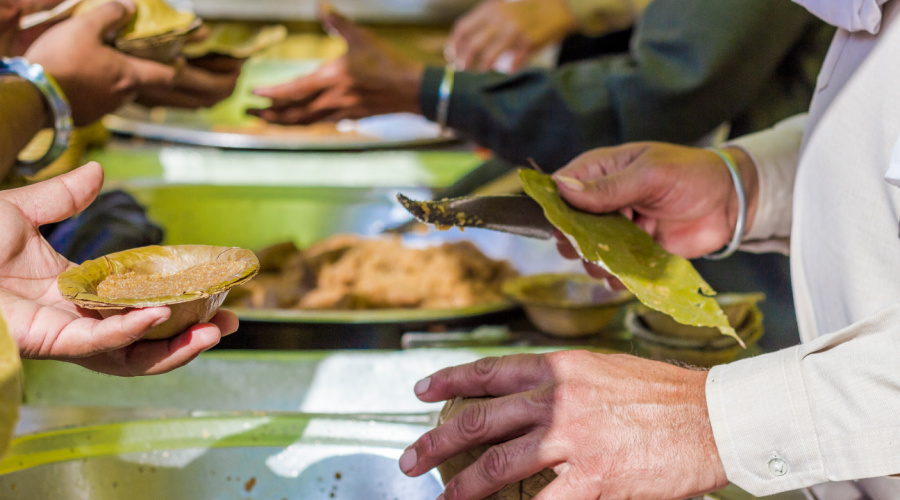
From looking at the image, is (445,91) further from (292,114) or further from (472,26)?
(472,26)

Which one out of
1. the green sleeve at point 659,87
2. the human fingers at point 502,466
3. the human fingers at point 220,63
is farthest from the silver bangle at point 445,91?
the human fingers at point 502,466

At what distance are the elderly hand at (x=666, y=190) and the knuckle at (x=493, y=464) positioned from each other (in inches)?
20.1

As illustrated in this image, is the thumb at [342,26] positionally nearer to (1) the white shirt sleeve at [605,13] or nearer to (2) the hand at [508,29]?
(2) the hand at [508,29]

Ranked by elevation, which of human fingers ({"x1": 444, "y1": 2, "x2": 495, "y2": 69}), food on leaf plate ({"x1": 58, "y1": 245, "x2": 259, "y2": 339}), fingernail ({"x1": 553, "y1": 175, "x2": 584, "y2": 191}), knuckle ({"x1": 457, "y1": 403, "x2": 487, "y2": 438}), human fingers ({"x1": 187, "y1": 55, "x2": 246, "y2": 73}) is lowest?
human fingers ({"x1": 444, "y1": 2, "x2": 495, "y2": 69})

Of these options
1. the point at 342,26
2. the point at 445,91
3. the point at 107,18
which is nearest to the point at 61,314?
the point at 107,18

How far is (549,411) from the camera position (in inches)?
33.7

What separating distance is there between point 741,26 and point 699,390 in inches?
50.8

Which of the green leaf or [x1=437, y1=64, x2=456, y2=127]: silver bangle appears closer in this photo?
the green leaf

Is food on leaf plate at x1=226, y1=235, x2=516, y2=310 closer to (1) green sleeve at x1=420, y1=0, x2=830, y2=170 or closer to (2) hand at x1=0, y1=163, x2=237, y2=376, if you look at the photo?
(1) green sleeve at x1=420, y1=0, x2=830, y2=170

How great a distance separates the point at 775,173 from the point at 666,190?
223 millimetres

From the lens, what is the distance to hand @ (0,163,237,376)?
0.69 meters

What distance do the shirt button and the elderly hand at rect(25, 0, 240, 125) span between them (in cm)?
137

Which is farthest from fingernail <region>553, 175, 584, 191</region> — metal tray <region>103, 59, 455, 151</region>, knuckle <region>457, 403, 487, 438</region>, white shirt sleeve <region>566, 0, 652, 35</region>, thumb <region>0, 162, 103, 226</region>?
white shirt sleeve <region>566, 0, 652, 35</region>

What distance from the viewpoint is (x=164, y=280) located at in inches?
30.7
